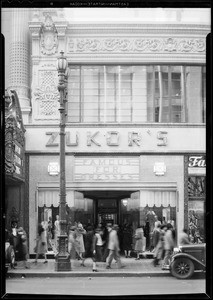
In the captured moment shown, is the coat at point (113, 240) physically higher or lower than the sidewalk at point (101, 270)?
higher

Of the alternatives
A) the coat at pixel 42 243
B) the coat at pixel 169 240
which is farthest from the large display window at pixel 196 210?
the coat at pixel 42 243

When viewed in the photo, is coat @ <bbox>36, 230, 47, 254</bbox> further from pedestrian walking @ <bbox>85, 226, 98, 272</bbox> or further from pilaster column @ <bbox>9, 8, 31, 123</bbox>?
pilaster column @ <bbox>9, 8, 31, 123</bbox>

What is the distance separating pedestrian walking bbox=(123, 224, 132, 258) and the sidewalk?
0.11 meters

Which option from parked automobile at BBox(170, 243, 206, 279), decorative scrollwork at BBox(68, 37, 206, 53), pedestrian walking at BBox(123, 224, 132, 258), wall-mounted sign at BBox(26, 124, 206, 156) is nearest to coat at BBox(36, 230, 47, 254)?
pedestrian walking at BBox(123, 224, 132, 258)

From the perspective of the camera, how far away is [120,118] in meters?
10.0

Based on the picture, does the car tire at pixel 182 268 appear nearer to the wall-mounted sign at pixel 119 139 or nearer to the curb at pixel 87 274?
the curb at pixel 87 274

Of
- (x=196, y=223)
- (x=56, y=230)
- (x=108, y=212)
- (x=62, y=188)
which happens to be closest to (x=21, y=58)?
(x=62, y=188)

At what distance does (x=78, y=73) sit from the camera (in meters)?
9.79

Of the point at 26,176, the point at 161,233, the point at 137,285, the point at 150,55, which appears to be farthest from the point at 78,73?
the point at 137,285

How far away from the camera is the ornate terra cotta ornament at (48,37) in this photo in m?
8.41

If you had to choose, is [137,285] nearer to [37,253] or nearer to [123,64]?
[37,253]

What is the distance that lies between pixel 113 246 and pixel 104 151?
2116 mm

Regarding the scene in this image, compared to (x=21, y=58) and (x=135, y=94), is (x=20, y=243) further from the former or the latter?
(x=135, y=94)

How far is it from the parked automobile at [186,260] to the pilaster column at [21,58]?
10.7 ft
